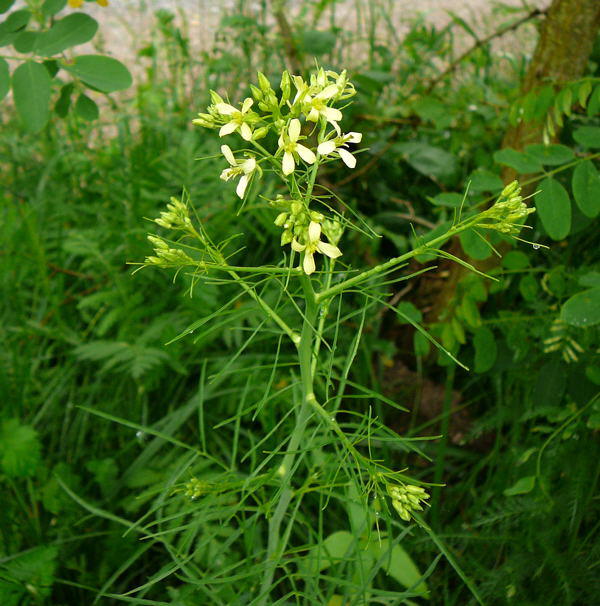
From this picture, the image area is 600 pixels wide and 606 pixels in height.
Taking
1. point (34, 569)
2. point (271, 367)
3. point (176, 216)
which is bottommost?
point (34, 569)

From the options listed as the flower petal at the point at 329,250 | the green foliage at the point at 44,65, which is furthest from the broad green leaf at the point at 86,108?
the flower petal at the point at 329,250

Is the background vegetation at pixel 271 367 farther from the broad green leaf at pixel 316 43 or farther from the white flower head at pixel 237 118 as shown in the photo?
the white flower head at pixel 237 118

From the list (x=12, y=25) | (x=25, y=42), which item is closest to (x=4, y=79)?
(x=25, y=42)

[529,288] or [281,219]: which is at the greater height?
[281,219]

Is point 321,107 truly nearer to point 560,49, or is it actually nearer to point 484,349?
point 484,349

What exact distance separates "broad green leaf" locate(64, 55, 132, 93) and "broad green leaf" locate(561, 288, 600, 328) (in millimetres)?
1276

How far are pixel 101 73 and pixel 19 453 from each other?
1.05 m

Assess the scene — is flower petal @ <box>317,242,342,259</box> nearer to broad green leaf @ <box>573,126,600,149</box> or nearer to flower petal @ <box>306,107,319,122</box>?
flower petal @ <box>306,107,319,122</box>

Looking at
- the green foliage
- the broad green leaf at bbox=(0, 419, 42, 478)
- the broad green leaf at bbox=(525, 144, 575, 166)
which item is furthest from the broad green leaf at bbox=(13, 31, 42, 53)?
the broad green leaf at bbox=(525, 144, 575, 166)

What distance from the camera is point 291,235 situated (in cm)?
97

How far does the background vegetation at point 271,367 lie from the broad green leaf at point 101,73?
0.09 feet

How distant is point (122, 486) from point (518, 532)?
1.10 metres

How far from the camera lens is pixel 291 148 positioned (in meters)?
0.97

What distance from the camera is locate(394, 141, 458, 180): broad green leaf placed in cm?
259
